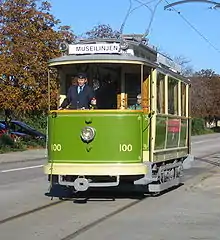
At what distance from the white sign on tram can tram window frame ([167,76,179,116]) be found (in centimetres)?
237

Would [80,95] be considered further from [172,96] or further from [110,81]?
[172,96]

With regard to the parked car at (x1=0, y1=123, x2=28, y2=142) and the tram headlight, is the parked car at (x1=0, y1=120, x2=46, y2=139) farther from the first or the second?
the tram headlight

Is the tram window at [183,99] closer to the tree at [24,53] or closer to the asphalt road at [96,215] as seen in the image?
the asphalt road at [96,215]

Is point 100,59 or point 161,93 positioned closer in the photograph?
point 100,59

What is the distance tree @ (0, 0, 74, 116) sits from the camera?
1284 inches

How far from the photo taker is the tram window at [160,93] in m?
13.8

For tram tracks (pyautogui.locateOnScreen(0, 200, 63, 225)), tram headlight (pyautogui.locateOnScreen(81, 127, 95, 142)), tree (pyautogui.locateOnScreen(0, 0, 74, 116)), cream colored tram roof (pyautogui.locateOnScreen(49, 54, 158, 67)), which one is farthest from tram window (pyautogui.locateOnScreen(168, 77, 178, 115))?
tree (pyautogui.locateOnScreen(0, 0, 74, 116))

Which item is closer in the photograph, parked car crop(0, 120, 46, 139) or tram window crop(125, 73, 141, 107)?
tram window crop(125, 73, 141, 107)

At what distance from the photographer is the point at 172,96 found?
1520 centimetres

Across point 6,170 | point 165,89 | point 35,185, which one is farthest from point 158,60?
Answer: point 6,170

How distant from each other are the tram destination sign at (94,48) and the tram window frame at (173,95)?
2370mm

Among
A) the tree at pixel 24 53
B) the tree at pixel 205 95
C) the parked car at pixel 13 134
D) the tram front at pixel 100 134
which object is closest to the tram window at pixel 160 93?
the tram front at pixel 100 134

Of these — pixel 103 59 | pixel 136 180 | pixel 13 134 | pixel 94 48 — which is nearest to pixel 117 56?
pixel 103 59

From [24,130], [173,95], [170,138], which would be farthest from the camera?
[24,130]
